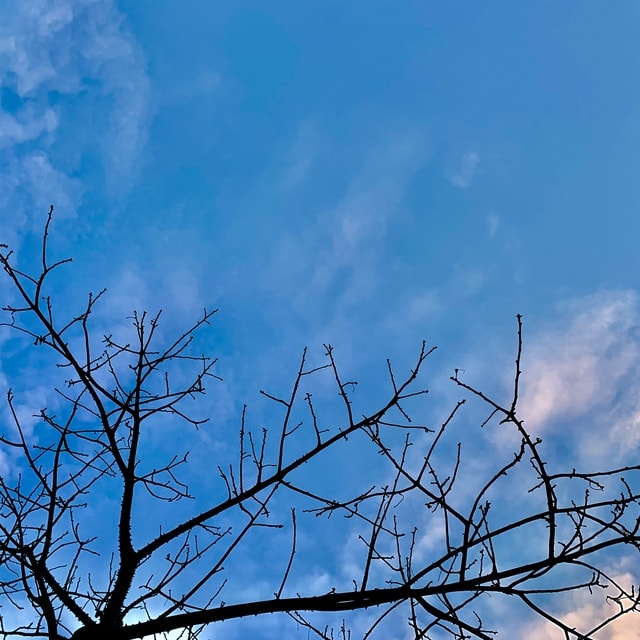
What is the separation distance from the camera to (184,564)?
4.65 metres

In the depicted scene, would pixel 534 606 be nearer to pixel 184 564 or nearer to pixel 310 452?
pixel 310 452

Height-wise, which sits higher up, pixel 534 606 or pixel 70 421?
pixel 70 421

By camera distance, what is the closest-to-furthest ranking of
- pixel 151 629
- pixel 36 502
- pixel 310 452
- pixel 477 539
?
1. pixel 477 539
2. pixel 151 629
3. pixel 310 452
4. pixel 36 502

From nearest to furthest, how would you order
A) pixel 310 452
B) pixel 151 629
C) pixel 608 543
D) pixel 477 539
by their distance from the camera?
pixel 608 543 < pixel 477 539 < pixel 151 629 < pixel 310 452

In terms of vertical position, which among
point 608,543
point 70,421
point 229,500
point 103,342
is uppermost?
point 103,342

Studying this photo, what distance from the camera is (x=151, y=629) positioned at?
12.5 feet

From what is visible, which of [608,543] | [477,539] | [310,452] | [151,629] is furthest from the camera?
[310,452]

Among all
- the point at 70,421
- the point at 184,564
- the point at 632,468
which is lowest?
the point at 632,468

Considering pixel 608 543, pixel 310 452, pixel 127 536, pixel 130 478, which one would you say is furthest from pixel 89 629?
pixel 608 543

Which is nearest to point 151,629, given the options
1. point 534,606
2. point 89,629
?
point 89,629

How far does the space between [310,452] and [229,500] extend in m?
0.84

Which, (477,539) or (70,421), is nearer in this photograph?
(477,539)

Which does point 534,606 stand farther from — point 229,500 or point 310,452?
point 229,500

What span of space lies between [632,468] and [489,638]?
4.50 feet
